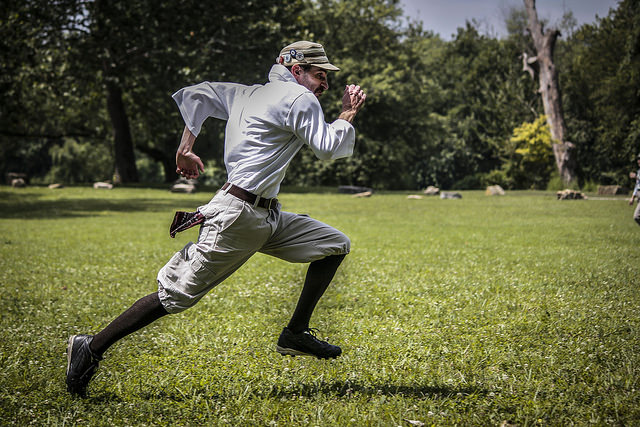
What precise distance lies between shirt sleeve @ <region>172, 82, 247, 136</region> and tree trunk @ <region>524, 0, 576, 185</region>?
38304 mm

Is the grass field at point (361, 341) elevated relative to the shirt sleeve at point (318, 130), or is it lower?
lower

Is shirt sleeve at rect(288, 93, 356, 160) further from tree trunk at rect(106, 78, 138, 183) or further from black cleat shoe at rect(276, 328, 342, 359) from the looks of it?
tree trunk at rect(106, 78, 138, 183)

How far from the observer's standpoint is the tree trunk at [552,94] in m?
39.1

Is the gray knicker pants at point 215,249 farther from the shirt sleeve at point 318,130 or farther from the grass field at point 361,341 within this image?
the grass field at point 361,341

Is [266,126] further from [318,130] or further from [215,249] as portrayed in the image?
[215,249]

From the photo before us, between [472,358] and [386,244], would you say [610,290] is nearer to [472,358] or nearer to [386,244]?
[472,358]

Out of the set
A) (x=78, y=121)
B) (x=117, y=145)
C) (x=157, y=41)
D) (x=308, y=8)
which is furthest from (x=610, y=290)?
(x=78, y=121)

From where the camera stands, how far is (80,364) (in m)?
4.08

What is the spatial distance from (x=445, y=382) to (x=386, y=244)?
28.1 ft

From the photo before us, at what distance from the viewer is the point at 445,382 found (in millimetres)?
4465

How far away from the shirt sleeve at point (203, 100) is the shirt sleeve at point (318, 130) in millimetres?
626

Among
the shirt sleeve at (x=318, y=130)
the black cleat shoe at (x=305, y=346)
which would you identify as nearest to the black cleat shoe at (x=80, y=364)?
the black cleat shoe at (x=305, y=346)

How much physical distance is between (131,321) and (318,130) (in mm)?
1850

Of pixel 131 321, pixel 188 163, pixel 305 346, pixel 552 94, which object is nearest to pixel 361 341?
pixel 305 346
